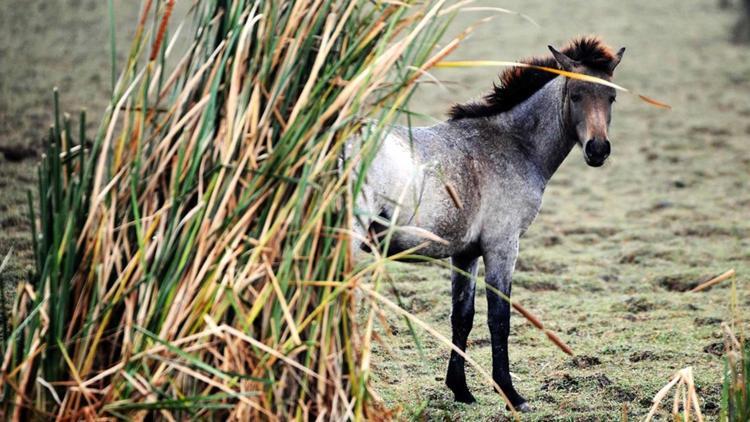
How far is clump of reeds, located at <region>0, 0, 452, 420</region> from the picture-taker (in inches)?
121

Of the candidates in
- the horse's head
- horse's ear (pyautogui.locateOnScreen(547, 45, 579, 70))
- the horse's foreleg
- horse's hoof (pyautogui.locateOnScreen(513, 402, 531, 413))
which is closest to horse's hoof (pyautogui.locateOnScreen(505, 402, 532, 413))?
horse's hoof (pyautogui.locateOnScreen(513, 402, 531, 413))

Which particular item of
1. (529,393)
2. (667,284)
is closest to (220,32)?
(529,393)

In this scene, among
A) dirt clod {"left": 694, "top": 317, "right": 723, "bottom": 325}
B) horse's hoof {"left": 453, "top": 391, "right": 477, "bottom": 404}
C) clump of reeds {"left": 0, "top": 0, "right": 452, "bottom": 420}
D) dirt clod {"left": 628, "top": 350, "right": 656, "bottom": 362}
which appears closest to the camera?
clump of reeds {"left": 0, "top": 0, "right": 452, "bottom": 420}

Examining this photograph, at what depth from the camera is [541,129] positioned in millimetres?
5277

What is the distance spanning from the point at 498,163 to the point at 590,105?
0.59 meters

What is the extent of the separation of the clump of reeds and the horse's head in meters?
1.72

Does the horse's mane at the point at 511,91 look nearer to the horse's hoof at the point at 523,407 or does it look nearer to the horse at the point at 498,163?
the horse at the point at 498,163

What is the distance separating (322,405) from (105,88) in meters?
10.1

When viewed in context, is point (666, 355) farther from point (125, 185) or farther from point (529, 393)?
point (125, 185)

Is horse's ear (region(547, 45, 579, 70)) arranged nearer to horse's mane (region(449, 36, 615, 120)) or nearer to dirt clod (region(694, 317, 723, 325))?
horse's mane (region(449, 36, 615, 120))

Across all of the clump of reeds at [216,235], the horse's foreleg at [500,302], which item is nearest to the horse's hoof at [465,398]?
the horse's foreleg at [500,302]

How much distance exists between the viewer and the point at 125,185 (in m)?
3.27

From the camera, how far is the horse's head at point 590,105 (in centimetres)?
484

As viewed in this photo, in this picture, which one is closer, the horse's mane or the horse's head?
the horse's head
